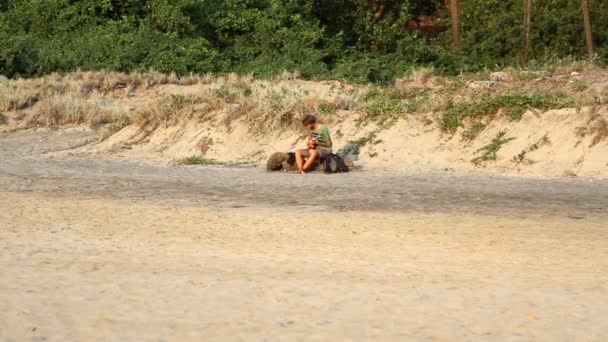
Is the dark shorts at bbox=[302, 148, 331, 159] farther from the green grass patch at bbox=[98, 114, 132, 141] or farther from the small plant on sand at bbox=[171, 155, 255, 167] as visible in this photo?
the green grass patch at bbox=[98, 114, 132, 141]

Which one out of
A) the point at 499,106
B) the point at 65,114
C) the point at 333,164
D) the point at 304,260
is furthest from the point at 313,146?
the point at 65,114

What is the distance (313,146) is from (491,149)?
A: 2.75m

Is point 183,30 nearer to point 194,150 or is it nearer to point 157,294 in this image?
point 194,150

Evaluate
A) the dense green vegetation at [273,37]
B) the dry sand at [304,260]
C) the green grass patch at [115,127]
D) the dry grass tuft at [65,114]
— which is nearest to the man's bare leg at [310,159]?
the dry sand at [304,260]

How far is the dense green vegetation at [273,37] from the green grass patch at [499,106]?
11426mm

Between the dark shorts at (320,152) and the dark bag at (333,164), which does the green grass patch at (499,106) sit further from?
the dark shorts at (320,152)

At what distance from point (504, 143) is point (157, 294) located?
1026 cm

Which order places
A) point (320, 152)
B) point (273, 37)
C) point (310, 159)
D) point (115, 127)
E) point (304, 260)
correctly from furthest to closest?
1. point (273, 37)
2. point (115, 127)
3. point (320, 152)
4. point (310, 159)
5. point (304, 260)

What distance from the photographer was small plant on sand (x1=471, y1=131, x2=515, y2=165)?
1606cm

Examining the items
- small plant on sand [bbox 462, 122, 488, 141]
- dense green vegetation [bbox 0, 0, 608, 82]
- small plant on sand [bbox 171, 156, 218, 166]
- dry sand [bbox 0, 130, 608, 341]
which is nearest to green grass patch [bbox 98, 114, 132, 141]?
small plant on sand [bbox 171, 156, 218, 166]

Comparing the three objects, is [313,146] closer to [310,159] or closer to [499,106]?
[310,159]

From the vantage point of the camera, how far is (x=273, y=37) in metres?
35.8

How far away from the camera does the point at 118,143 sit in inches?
779

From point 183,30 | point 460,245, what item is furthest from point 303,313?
point 183,30
